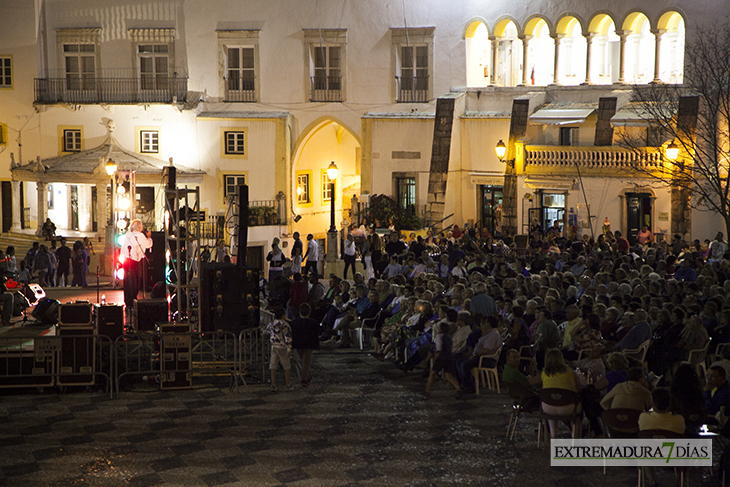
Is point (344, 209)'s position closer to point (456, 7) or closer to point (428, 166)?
point (428, 166)

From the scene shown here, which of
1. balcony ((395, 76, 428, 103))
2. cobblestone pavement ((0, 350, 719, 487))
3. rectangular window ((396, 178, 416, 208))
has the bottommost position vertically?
cobblestone pavement ((0, 350, 719, 487))

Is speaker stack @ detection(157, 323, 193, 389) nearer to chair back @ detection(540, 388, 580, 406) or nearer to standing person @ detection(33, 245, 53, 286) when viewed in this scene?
chair back @ detection(540, 388, 580, 406)

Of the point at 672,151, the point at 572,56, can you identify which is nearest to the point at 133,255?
the point at 672,151

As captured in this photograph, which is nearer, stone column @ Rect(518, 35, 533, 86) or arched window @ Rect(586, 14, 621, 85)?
arched window @ Rect(586, 14, 621, 85)

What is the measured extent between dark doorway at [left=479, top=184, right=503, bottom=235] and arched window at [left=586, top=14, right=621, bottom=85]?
4.99 metres

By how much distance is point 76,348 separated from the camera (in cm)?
1272

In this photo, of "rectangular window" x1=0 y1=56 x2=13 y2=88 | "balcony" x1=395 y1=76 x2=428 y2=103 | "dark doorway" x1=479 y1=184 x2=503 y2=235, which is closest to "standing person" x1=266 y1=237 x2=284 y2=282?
"dark doorway" x1=479 y1=184 x2=503 y2=235

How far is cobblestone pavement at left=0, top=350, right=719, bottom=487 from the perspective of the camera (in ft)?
30.8

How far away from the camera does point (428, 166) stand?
31312mm

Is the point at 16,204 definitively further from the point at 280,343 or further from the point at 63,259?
the point at 280,343

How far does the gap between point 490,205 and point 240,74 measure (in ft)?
33.4

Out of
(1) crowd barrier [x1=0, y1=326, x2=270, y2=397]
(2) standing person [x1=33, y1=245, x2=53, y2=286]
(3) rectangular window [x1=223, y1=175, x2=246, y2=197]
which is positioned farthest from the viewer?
(3) rectangular window [x1=223, y1=175, x2=246, y2=197]

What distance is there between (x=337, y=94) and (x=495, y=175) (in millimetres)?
6509

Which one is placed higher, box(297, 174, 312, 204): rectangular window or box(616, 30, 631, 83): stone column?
box(616, 30, 631, 83): stone column
